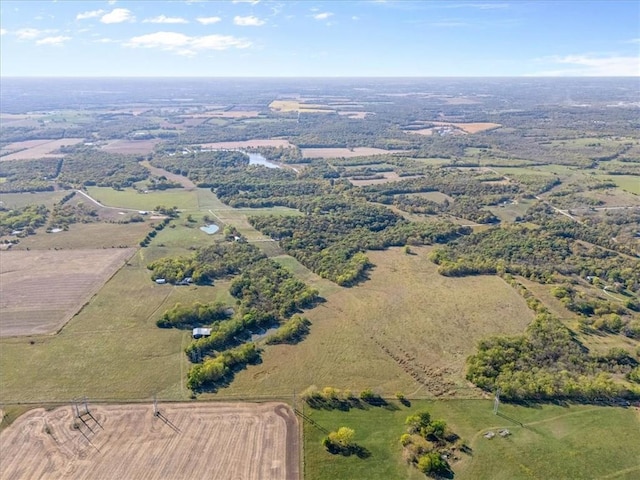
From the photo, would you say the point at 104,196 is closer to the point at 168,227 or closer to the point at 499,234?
the point at 168,227

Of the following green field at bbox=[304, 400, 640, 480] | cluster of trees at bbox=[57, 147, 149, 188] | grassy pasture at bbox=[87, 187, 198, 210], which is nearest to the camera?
green field at bbox=[304, 400, 640, 480]

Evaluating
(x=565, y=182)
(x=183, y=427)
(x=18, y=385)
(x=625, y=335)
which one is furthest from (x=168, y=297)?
(x=565, y=182)

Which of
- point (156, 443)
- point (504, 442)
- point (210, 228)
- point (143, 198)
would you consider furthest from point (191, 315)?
point (143, 198)

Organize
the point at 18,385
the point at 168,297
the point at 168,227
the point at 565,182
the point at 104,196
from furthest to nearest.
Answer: the point at 565,182, the point at 104,196, the point at 168,227, the point at 168,297, the point at 18,385

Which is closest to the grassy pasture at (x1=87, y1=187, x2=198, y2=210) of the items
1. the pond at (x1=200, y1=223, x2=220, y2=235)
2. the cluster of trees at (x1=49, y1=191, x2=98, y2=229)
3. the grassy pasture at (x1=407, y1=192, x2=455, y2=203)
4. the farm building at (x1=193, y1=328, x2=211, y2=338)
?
the cluster of trees at (x1=49, y1=191, x2=98, y2=229)

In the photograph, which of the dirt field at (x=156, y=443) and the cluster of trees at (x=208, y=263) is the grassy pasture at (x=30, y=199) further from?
the dirt field at (x=156, y=443)

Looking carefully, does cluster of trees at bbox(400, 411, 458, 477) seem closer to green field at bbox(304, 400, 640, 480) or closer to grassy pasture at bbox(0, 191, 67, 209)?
green field at bbox(304, 400, 640, 480)

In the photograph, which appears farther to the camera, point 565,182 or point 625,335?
point 565,182
